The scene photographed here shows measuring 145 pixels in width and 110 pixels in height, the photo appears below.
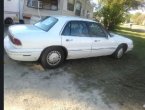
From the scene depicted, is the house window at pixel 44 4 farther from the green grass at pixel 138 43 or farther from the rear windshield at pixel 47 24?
the rear windshield at pixel 47 24

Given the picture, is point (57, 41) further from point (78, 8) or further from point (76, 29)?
point (78, 8)

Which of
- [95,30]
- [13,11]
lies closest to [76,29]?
[95,30]

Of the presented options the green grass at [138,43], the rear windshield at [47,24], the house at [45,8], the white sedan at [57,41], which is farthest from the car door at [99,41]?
the house at [45,8]

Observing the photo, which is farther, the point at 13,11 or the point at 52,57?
the point at 13,11

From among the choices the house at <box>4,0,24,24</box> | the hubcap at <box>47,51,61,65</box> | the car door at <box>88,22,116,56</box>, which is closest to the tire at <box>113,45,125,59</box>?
the car door at <box>88,22,116,56</box>

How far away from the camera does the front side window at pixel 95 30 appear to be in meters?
7.12

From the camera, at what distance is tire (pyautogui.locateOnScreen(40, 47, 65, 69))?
240 inches

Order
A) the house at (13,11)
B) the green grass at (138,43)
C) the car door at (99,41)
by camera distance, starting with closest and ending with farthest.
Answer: the car door at (99,41) → the green grass at (138,43) → the house at (13,11)

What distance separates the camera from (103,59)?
810cm

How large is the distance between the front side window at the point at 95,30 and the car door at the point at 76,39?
193 mm

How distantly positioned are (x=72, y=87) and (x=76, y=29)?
209 cm

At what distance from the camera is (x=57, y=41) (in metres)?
6.20

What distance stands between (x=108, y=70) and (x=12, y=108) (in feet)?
→ 12.0

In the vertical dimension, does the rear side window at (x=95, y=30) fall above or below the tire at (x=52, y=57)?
above
